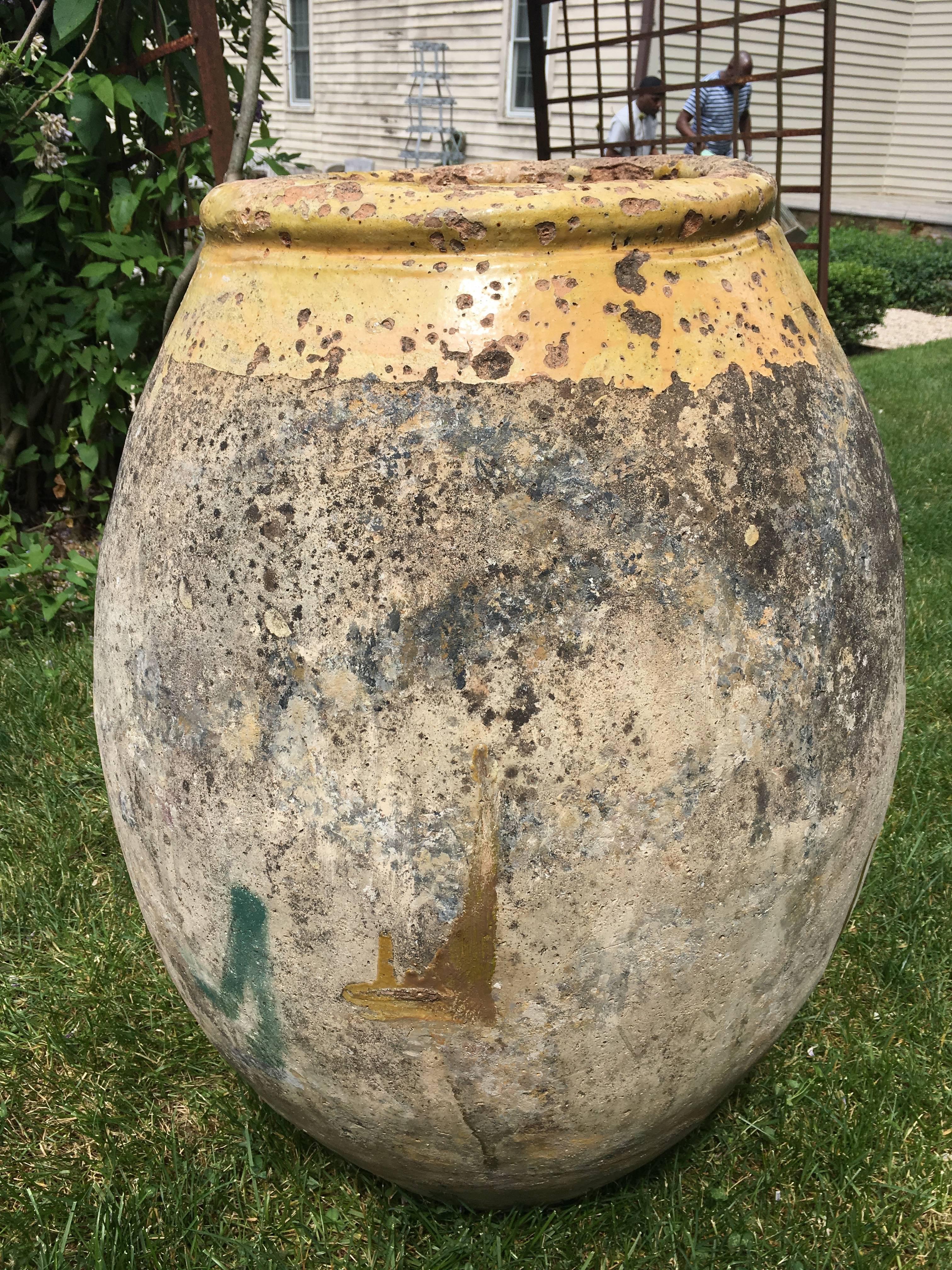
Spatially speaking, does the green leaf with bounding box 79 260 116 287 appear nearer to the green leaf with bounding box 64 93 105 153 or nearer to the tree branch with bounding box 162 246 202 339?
the tree branch with bounding box 162 246 202 339

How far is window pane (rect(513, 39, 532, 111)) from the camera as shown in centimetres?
1312

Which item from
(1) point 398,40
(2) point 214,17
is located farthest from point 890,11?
(2) point 214,17

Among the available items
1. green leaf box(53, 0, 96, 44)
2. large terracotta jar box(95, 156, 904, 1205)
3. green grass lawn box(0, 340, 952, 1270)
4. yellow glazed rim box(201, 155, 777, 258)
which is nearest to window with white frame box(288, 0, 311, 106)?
green leaf box(53, 0, 96, 44)

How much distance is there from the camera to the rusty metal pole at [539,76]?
420 centimetres

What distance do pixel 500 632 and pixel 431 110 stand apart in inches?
612

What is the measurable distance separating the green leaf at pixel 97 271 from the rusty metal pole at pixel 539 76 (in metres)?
1.68

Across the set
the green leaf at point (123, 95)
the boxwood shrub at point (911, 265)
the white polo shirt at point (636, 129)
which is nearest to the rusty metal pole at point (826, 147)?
the green leaf at point (123, 95)

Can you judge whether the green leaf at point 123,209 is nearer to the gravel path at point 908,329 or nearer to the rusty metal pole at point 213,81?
the rusty metal pole at point 213,81

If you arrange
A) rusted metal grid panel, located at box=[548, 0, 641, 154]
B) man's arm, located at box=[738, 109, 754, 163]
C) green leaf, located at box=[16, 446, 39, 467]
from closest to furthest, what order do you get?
green leaf, located at box=[16, 446, 39, 467] < man's arm, located at box=[738, 109, 754, 163] < rusted metal grid panel, located at box=[548, 0, 641, 154]

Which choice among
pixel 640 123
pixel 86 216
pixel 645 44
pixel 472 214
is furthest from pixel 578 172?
pixel 645 44

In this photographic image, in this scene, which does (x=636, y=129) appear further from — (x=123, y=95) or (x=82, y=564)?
(x=82, y=564)

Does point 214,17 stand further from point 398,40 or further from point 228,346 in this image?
point 398,40

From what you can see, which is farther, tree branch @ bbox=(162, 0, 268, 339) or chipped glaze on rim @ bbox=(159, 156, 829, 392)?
tree branch @ bbox=(162, 0, 268, 339)

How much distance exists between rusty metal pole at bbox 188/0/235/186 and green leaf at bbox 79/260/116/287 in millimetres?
524
